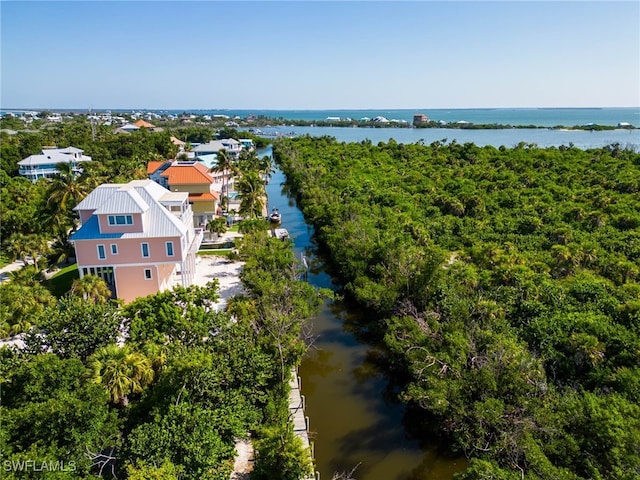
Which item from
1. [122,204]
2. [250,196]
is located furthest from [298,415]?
[250,196]

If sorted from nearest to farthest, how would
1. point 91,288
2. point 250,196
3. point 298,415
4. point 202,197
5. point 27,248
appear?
point 298,415, point 91,288, point 27,248, point 250,196, point 202,197

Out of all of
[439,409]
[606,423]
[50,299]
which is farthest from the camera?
[50,299]

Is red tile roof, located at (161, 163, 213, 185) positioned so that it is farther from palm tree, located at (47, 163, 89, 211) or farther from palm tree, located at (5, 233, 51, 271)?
palm tree, located at (5, 233, 51, 271)

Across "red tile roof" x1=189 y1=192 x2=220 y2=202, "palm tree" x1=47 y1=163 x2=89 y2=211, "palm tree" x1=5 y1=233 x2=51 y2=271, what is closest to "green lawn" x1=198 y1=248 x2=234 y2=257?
"red tile roof" x1=189 y1=192 x2=220 y2=202

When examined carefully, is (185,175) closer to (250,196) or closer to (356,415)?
(250,196)

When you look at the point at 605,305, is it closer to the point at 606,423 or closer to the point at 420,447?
the point at 606,423

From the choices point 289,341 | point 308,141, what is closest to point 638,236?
point 289,341
